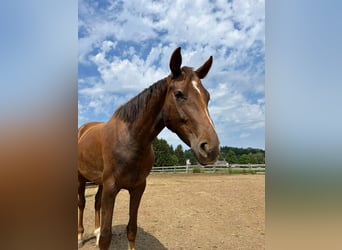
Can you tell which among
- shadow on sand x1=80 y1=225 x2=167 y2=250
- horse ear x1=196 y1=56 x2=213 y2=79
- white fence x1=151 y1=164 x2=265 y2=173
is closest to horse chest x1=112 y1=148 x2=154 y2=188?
horse ear x1=196 y1=56 x2=213 y2=79

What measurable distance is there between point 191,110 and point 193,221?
275 centimetres

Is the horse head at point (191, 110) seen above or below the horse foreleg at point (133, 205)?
above

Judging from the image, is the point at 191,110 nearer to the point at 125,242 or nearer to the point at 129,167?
the point at 129,167

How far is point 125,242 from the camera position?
317 centimetres

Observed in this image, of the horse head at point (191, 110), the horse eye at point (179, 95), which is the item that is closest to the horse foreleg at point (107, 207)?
the horse head at point (191, 110)

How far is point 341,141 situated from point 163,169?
40.8 ft

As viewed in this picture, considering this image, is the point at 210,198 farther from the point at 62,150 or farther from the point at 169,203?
the point at 62,150

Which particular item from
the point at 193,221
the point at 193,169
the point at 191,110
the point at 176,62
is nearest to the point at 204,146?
the point at 191,110

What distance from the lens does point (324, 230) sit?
2.06 ft

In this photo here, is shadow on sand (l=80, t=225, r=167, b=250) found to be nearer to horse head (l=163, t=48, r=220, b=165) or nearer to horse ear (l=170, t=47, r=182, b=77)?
horse head (l=163, t=48, r=220, b=165)

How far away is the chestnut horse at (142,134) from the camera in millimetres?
1480

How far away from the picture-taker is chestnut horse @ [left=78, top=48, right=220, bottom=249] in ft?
4.86

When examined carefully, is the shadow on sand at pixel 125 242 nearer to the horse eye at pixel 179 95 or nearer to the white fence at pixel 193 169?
the horse eye at pixel 179 95

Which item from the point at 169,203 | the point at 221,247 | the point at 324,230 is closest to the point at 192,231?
the point at 221,247
